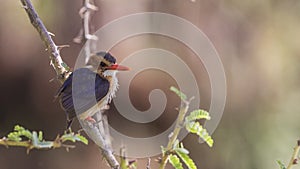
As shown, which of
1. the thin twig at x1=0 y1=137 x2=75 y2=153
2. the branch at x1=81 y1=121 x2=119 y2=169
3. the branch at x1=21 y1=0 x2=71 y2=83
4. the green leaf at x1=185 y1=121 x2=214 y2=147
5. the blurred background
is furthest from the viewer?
the blurred background

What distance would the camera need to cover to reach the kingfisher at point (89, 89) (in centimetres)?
241

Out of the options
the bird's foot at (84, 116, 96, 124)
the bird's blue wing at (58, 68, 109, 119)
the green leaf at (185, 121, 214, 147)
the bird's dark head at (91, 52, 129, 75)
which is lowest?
the green leaf at (185, 121, 214, 147)

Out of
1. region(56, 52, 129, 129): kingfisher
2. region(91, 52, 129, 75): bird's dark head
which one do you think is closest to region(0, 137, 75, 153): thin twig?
region(56, 52, 129, 129): kingfisher

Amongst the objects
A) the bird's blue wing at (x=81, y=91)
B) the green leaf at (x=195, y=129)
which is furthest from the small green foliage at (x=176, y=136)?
the bird's blue wing at (x=81, y=91)

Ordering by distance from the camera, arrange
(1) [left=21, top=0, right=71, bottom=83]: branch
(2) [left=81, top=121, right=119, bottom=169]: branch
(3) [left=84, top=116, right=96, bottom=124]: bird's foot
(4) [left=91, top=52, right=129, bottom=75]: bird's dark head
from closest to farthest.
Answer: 1. (2) [left=81, top=121, right=119, bottom=169]: branch
2. (1) [left=21, top=0, right=71, bottom=83]: branch
3. (3) [left=84, top=116, right=96, bottom=124]: bird's foot
4. (4) [left=91, top=52, right=129, bottom=75]: bird's dark head

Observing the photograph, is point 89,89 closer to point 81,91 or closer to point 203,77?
point 81,91

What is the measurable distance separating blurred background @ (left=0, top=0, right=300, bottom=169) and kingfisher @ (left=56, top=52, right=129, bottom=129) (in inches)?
75.9

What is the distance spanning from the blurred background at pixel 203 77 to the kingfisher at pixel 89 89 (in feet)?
6.32

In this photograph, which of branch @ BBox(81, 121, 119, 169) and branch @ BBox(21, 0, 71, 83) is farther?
branch @ BBox(21, 0, 71, 83)

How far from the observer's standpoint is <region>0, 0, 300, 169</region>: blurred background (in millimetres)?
5195

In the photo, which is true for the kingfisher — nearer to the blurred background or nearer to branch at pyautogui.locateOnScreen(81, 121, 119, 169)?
branch at pyautogui.locateOnScreen(81, 121, 119, 169)

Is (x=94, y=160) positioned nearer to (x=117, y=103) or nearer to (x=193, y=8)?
(x=117, y=103)

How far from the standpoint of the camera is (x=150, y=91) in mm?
5484

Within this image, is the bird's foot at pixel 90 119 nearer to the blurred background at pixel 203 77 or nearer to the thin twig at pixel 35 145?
the thin twig at pixel 35 145
